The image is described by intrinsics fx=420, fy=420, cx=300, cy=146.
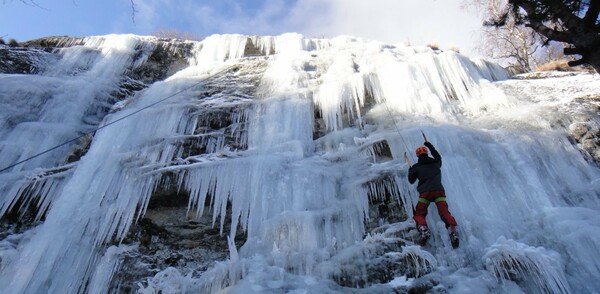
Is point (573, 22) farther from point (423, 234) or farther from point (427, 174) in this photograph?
point (423, 234)

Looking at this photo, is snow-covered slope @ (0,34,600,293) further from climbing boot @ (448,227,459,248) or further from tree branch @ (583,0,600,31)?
tree branch @ (583,0,600,31)

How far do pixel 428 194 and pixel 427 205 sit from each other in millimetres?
117

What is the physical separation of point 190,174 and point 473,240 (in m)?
3.51

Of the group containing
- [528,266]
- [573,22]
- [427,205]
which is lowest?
[528,266]

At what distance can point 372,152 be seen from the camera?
5605mm

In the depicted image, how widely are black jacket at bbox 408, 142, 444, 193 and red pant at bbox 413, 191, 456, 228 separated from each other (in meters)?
0.05

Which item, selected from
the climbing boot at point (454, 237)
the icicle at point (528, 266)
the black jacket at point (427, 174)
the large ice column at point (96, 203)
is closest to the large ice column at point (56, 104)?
the large ice column at point (96, 203)

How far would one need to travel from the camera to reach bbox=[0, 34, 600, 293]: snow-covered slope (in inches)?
161

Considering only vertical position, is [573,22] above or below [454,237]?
above

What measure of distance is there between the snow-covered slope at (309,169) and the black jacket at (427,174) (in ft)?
1.24

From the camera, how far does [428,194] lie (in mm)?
4379

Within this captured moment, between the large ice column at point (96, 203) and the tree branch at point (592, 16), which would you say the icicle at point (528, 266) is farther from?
the large ice column at point (96, 203)

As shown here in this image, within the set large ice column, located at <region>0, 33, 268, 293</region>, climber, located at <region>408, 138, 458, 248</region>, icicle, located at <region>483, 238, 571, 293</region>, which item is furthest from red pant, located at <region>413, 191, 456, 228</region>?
large ice column, located at <region>0, 33, 268, 293</region>

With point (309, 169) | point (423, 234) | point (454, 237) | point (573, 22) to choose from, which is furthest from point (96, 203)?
point (573, 22)
